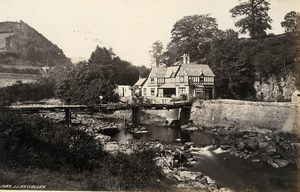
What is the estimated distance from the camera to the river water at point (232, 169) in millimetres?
3262

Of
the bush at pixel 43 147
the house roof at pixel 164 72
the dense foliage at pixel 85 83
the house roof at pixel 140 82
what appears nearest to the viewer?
the bush at pixel 43 147

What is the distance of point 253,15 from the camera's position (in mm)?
3449

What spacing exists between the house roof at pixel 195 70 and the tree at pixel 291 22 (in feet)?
5.84

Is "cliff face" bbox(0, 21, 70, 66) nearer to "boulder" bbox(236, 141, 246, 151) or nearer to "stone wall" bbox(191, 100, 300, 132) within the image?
"boulder" bbox(236, 141, 246, 151)

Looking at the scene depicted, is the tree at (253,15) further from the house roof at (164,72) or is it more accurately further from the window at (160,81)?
the window at (160,81)

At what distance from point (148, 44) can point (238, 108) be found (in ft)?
8.77

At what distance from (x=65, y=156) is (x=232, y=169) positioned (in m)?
2.11

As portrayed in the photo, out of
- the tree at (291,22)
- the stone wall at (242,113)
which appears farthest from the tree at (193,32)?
the stone wall at (242,113)

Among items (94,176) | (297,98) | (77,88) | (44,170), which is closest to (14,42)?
(77,88)

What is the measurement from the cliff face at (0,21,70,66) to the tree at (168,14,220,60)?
153 centimetres

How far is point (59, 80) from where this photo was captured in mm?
4262

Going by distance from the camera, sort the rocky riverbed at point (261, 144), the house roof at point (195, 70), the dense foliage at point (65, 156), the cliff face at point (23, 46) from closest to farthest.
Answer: the dense foliage at point (65, 156) → the rocky riverbed at point (261, 144) → the cliff face at point (23, 46) → the house roof at point (195, 70)

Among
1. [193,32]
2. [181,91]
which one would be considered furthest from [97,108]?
[193,32]

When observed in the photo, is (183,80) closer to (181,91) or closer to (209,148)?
(181,91)
